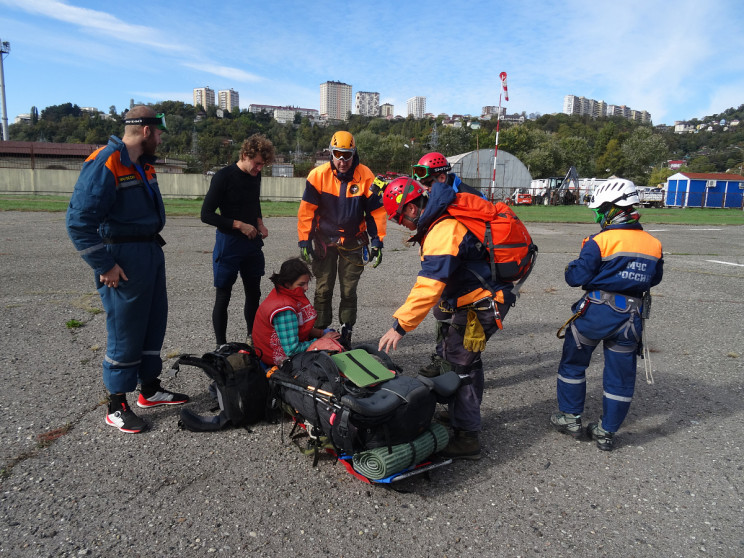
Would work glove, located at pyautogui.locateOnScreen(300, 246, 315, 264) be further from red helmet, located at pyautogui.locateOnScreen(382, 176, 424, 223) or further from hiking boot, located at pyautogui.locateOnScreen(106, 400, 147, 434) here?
hiking boot, located at pyautogui.locateOnScreen(106, 400, 147, 434)

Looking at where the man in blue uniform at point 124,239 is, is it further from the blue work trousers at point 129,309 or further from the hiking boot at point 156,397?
the hiking boot at point 156,397

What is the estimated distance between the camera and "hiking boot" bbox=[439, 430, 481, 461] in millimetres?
3387

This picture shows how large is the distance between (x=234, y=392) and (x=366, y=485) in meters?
1.20

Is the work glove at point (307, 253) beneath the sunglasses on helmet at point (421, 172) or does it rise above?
beneath

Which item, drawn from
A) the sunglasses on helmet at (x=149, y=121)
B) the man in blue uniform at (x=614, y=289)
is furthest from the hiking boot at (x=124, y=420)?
the man in blue uniform at (x=614, y=289)

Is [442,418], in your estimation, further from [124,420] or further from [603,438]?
[124,420]

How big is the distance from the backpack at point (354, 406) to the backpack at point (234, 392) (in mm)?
410

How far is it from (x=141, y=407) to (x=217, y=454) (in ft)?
3.52

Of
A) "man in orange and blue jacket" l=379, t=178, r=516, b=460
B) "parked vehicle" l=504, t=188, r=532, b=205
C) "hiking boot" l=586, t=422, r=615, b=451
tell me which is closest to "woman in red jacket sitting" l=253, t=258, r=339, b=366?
"man in orange and blue jacket" l=379, t=178, r=516, b=460

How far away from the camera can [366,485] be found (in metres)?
3.07

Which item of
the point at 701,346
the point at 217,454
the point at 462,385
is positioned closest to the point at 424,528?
the point at 462,385

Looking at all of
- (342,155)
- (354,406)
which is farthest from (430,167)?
(354,406)

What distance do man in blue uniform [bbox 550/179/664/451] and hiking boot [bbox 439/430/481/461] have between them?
34.8 inches

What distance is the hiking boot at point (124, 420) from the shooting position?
359cm
